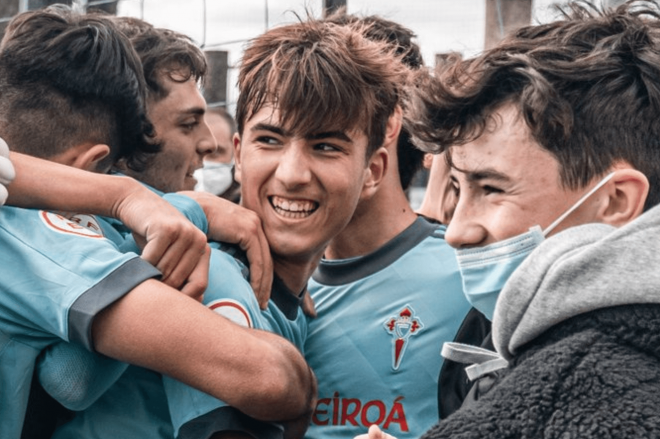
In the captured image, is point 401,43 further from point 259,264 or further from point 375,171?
point 259,264

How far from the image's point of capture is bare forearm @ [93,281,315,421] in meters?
1.80

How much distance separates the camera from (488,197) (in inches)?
78.5

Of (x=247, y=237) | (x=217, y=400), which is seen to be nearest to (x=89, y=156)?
(x=247, y=237)

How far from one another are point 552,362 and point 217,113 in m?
5.38

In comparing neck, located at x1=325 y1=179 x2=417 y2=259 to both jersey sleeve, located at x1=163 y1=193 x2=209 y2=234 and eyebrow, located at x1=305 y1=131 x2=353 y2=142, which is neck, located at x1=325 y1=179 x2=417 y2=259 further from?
jersey sleeve, located at x1=163 y1=193 x2=209 y2=234

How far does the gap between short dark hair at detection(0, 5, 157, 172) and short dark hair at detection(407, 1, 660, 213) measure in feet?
2.45

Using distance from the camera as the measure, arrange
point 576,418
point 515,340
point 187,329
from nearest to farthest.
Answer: point 576,418 < point 515,340 < point 187,329

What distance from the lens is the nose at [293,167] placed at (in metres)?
2.48

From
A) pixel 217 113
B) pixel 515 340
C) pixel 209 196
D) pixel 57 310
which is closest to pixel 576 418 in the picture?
pixel 515 340

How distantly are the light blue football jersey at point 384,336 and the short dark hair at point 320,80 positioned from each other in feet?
1.17

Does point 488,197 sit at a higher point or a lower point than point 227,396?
A: higher

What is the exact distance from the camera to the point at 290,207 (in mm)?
2506

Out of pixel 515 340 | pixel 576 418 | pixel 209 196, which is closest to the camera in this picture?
pixel 576 418

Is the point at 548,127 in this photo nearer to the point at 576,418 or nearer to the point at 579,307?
the point at 579,307
